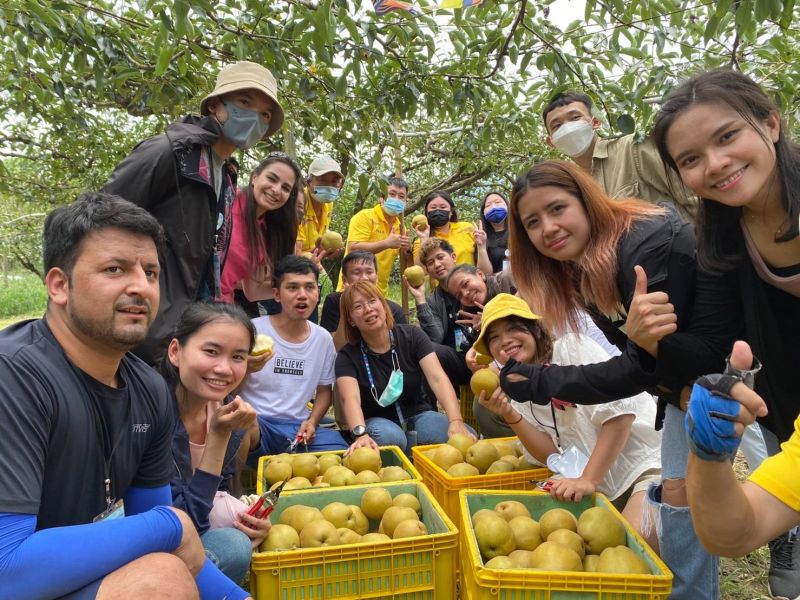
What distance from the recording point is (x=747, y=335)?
5.37 feet

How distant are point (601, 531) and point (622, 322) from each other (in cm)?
77

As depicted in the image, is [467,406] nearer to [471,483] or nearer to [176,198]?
[471,483]

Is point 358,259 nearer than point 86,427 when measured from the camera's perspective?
No

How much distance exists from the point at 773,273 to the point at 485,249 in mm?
4274

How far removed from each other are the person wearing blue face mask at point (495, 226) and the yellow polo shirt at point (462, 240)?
0.16 meters

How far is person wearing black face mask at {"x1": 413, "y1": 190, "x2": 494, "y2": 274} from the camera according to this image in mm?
5609

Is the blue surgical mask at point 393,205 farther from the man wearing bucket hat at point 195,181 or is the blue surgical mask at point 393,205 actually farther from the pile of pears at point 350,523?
the pile of pears at point 350,523

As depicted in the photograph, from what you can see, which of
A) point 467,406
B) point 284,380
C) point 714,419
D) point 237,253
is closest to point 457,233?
point 467,406

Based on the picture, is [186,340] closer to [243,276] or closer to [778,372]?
[243,276]

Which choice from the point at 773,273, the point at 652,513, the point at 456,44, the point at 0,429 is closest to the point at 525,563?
the point at 652,513

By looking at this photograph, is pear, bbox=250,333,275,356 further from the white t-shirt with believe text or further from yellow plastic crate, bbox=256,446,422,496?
yellow plastic crate, bbox=256,446,422,496

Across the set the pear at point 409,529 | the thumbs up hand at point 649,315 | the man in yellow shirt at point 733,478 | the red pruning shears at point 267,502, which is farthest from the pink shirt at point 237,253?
the man in yellow shirt at point 733,478

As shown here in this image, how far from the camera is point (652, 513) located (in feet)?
7.14

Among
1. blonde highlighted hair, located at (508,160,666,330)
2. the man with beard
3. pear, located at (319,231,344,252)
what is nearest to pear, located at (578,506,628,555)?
blonde highlighted hair, located at (508,160,666,330)
